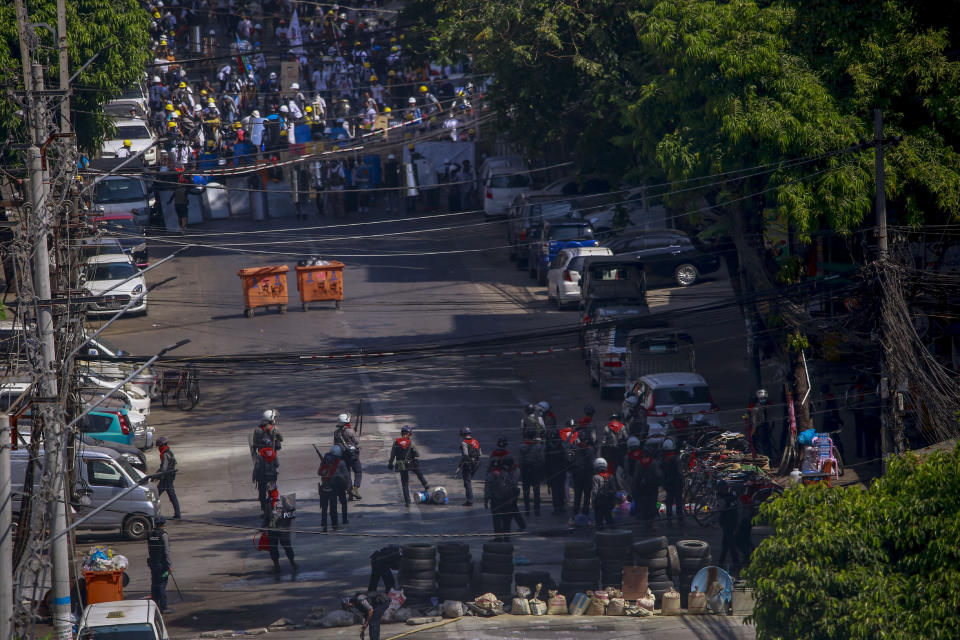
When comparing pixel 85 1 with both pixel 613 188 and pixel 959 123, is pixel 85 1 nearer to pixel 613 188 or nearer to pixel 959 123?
pixel 613 188

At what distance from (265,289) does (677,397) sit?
13.2 meters

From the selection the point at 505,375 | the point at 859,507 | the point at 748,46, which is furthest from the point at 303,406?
the point at 859,507

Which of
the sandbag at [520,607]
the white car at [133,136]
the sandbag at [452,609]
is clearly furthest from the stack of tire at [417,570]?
the white car at [133,136]

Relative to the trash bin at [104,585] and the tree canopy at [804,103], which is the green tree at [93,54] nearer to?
the tree canopy at [804,103]

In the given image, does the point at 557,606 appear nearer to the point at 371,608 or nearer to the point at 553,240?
the point at 371,608

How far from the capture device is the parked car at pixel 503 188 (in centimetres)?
3991

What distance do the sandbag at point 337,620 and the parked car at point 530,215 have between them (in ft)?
68.1

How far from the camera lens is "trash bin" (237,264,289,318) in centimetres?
3153

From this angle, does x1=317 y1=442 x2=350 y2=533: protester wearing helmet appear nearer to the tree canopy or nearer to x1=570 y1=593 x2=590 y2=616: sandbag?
x1=570 y1=593 x2=590 y2=616: sandbag

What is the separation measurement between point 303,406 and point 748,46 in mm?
12642

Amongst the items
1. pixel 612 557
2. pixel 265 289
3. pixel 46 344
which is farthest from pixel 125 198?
pixel 612 557

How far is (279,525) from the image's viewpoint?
18.3 m

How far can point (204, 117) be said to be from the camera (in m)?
41.8

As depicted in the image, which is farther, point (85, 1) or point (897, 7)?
point (85, 1)
